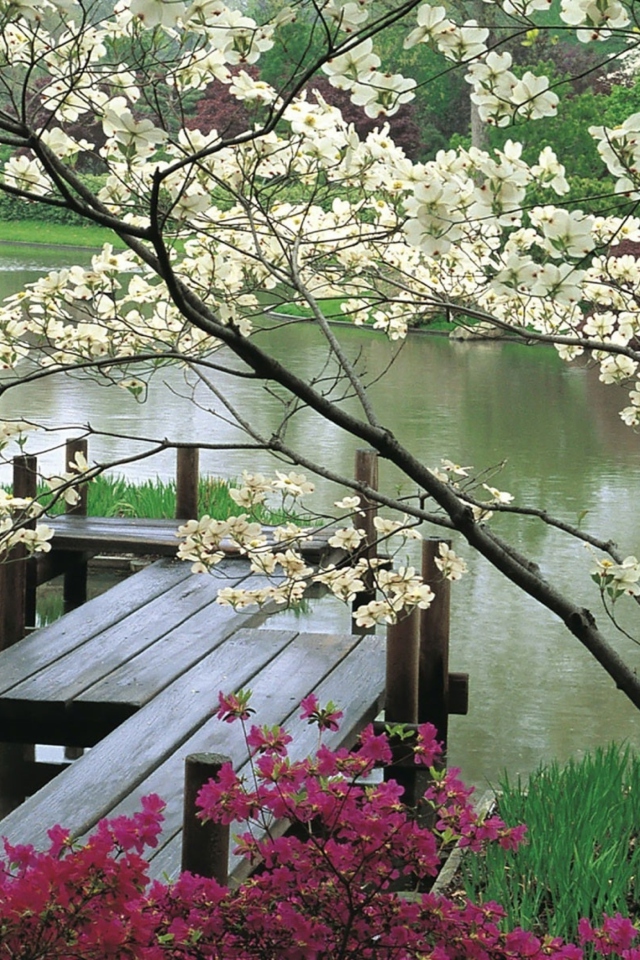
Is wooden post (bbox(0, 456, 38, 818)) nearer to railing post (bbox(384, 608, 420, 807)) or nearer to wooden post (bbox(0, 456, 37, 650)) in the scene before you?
wooden post (bbox(0, 456, 37, 650))

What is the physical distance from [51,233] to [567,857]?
117ft

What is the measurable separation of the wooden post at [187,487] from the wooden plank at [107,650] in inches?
35.2

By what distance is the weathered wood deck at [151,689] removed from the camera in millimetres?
3188

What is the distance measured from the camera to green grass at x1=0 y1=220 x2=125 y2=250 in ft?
116

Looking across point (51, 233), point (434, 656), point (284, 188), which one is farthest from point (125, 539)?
point (51, 233)

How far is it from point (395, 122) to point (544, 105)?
86.8 ft

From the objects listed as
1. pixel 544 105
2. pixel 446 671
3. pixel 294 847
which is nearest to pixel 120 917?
pixel 294 847

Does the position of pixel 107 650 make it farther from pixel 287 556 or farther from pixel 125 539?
pixel 287 556

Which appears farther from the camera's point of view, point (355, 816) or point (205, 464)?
point (205, 464)

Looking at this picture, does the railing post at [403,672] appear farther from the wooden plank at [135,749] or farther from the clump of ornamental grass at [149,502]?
the clump of ornamental grass at [149,502]

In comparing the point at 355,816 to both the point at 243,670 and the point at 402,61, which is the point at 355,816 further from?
the point at 402,61

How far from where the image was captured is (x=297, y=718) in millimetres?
3822

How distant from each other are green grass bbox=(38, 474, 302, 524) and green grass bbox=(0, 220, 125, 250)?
27.9m

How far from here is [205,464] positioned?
31.1 feet
